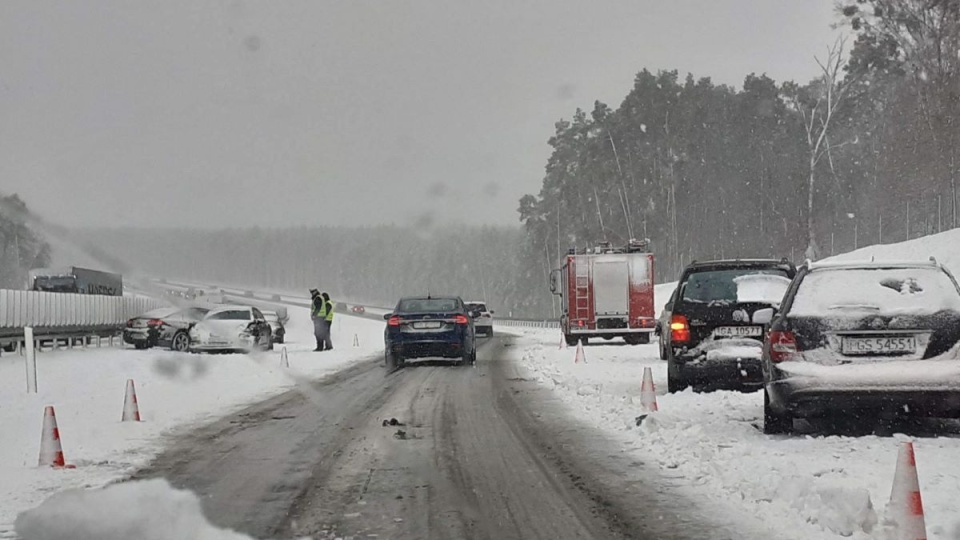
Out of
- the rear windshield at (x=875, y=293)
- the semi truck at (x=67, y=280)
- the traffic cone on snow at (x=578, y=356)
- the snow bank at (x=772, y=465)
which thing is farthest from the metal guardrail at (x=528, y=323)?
the rear windshield at (x=875, y=293)

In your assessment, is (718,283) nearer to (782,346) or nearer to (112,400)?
(782,346)

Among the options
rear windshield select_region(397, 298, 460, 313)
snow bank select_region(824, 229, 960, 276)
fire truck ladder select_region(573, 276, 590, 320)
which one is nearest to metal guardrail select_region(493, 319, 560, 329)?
snow bank select_region(824, 229, 960, 276)

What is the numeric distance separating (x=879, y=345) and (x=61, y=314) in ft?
97.3

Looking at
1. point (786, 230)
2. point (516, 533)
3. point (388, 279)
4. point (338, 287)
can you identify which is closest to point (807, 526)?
point (516, 533)

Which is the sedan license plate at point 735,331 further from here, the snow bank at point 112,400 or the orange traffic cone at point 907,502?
the orange traffic cone at point 907,502

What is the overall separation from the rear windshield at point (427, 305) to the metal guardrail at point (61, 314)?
660 centimetres

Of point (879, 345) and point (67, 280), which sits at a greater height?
point (67, 280)

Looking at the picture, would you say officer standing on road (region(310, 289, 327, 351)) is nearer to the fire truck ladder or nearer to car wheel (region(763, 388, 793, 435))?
the fire truck ladder

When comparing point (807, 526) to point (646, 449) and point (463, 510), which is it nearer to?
point (463, 510)

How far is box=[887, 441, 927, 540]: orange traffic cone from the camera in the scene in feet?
16.8

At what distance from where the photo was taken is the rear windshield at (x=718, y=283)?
13.0 meters

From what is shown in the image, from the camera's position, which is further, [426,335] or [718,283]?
[426,335]

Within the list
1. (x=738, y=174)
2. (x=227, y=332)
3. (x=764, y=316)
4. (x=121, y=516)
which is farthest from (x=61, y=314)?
(x=738, y=174)

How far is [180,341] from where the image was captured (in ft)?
100
